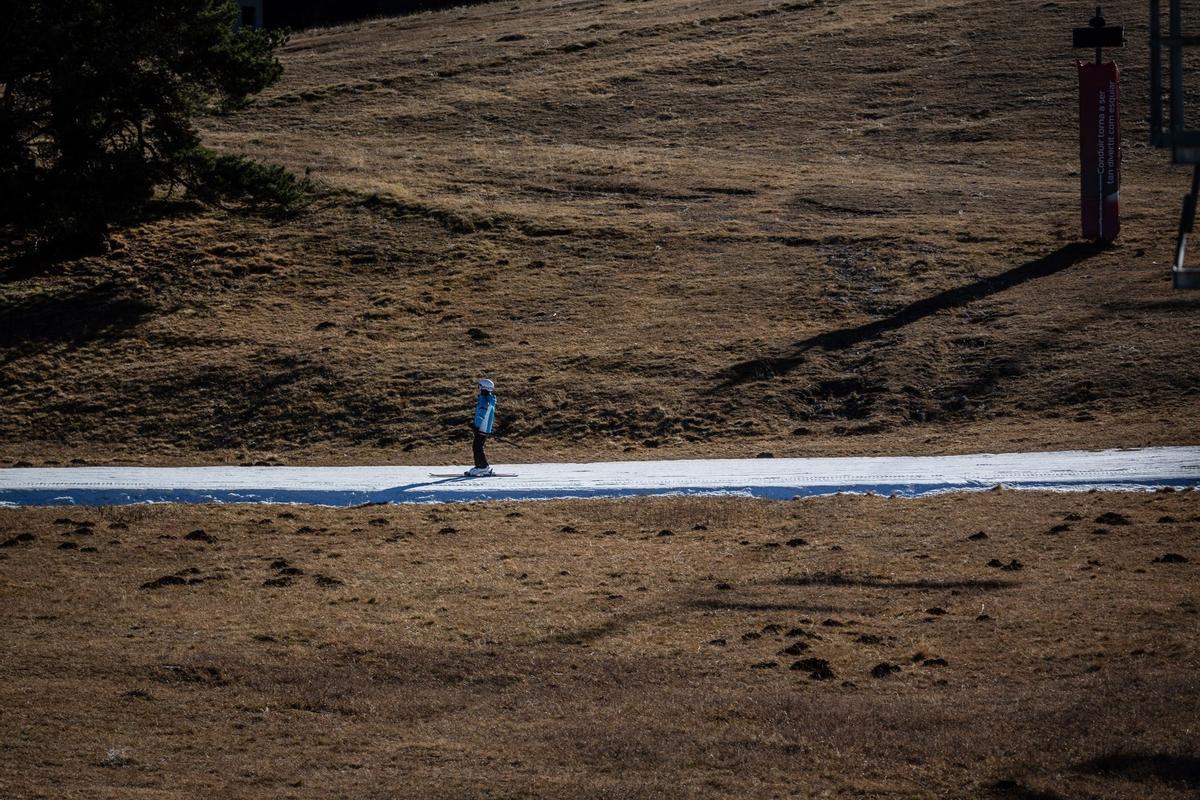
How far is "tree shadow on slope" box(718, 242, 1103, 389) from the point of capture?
68.8 ft

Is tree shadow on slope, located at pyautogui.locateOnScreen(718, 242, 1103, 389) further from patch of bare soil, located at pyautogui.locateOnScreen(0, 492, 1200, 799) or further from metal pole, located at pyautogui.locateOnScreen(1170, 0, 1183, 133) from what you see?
metal pole, located at pyautogui.locateOnScreen(1170, 0, 1183, 133)

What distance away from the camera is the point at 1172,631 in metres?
9.62

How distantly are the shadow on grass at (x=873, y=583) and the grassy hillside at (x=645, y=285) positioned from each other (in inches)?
235

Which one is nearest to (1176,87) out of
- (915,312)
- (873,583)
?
(873,583)

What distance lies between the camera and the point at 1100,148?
24.4m

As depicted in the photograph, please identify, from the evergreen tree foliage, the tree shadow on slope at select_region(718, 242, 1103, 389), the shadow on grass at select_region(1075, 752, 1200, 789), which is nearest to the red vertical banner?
the tree shadow on slope at select_region(718, 242, 1103, 389)

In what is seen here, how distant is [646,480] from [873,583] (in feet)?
15.9

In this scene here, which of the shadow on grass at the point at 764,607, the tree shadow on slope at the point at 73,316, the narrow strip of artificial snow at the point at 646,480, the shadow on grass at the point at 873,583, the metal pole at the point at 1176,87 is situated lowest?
the narrow strip of artificial snow at the point at 646,480

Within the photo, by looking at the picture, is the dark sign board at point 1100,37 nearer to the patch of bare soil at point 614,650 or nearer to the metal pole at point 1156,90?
the patch of bare soil at point 614,650

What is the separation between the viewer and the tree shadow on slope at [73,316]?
24.0 metres

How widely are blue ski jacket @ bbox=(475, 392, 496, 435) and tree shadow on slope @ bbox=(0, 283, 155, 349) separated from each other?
32.9 feet

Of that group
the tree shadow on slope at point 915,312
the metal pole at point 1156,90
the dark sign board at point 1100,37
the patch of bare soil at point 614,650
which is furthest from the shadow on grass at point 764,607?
the dark sign board at point 1100,37

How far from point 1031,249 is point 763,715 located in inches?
747

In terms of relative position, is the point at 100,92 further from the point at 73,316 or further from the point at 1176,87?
the point at 1176,87
